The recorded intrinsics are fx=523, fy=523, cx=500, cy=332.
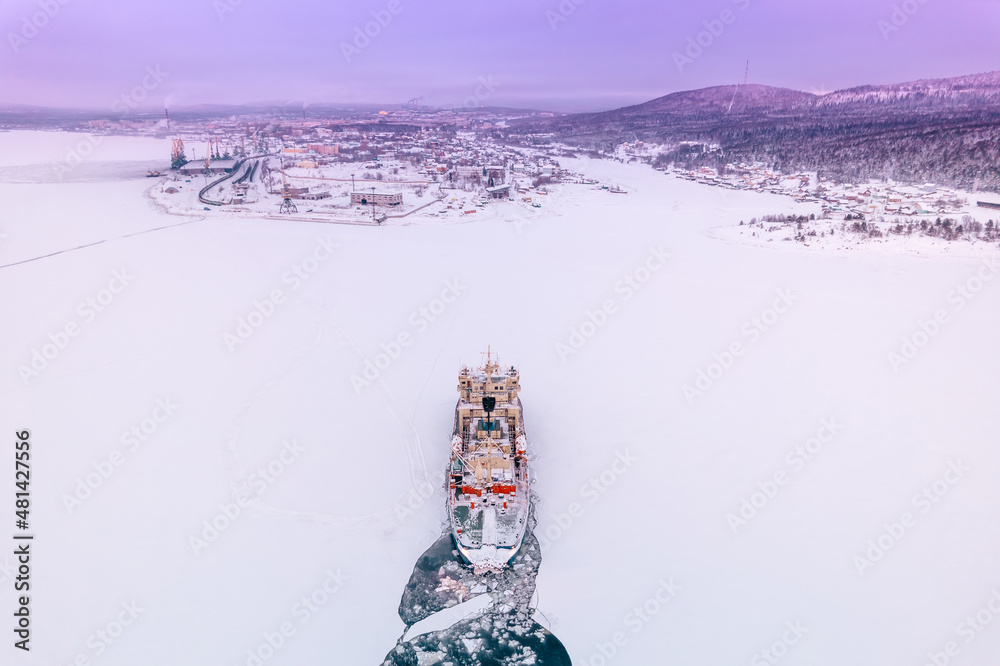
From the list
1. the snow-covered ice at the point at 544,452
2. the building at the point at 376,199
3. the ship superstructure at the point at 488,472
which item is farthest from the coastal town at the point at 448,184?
the ship superstructure at the point at 488,472

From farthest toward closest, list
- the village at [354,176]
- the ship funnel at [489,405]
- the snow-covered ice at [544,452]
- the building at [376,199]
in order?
the building at [376,199]
the village at [354,176]
the ship funnel at [489,405]
the snow-covered ice at [544,452]

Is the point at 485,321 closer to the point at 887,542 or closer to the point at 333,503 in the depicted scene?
the point at 333,503

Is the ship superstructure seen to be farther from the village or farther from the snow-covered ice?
the village

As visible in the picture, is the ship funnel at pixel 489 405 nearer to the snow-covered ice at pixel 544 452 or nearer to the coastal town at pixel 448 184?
the snow-covered ice at pixel 544 452

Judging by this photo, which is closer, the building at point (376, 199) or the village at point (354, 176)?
the village at point (354, 176)

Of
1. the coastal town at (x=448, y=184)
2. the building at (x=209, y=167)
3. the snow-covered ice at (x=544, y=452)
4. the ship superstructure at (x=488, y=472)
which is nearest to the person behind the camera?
the snow-covered ice at (x=544, y=452)

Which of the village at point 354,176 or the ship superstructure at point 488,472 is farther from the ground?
the village at point 354,176

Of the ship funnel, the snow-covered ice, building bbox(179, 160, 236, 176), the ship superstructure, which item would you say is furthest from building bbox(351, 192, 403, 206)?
the ship funnel
